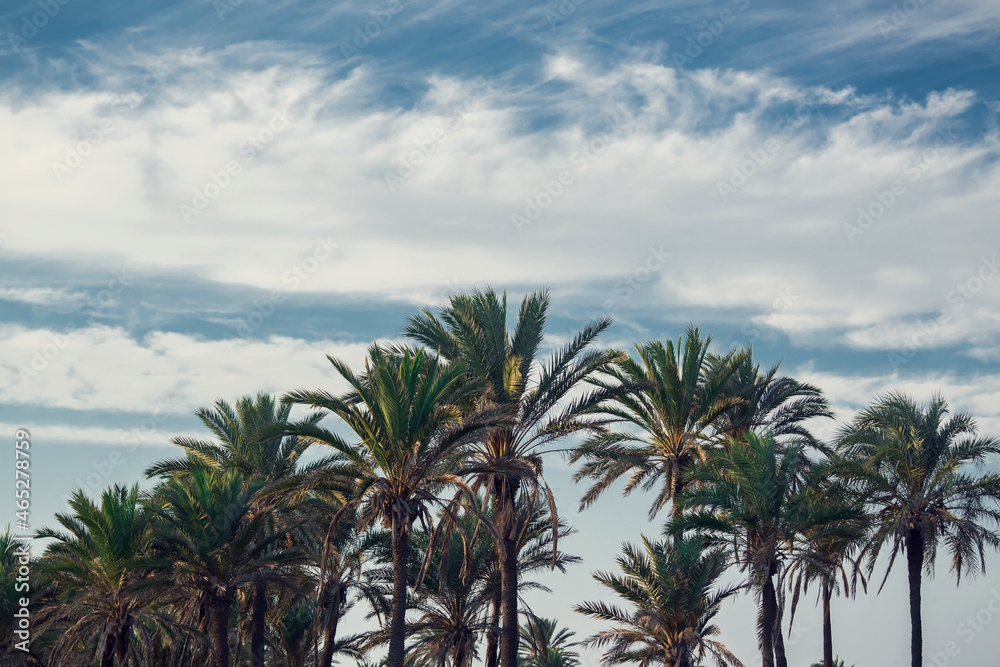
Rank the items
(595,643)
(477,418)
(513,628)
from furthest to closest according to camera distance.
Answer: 1. (595,643)
2. (513,628)
3. (477,418)

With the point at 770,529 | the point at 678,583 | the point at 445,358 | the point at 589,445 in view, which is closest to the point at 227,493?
the point at 445,358

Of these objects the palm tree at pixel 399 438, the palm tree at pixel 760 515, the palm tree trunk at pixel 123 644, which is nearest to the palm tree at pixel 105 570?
the palm tree trunk at pixel 123 644

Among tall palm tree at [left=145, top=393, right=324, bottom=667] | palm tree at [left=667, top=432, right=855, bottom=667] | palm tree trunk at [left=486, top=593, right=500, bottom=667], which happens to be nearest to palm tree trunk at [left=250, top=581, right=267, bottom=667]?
tall palm tree at [left=145, top=393, right=324, bottom=667]

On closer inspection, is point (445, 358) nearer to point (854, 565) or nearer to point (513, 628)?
point (513, 628)

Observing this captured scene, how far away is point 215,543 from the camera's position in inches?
1041

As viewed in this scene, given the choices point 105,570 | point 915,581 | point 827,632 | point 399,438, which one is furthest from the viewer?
point 827,632

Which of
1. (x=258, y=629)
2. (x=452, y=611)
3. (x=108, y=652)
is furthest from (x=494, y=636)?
(x=108, y=652)

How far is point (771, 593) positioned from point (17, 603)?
22307 mm

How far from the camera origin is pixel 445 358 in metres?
28.8

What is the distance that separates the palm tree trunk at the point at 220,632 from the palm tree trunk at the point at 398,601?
6.14 meters

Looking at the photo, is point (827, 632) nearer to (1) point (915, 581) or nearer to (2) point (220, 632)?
(1) point (915, 581)

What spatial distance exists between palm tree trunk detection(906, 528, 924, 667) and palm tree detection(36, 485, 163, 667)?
73.5ft

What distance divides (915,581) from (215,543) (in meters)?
21.3

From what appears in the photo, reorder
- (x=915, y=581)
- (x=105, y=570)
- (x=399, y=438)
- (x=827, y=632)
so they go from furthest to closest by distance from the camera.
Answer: (x=827, y=632) → (x=915, y=581) → (x=105, y=570) → (x=399, y=438)
